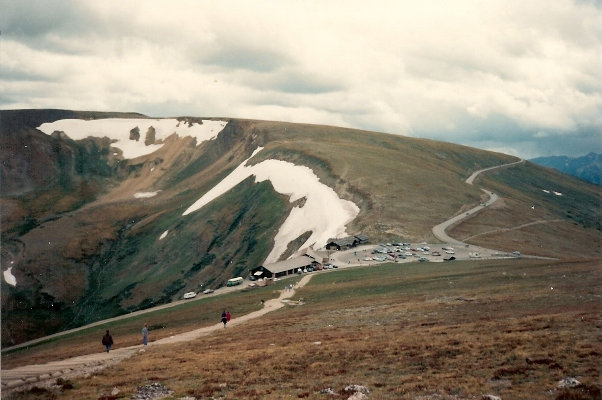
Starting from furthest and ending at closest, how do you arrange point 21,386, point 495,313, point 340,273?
point 340,273
point 495,313
point 21,386

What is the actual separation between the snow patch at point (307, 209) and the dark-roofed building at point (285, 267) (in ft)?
43.6

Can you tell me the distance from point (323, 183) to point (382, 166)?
2664cm

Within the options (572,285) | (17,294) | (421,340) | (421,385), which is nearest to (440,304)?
(572,285)

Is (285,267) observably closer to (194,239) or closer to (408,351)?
(194,239)

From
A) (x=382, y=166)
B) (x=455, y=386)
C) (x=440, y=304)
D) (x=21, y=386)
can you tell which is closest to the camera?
(x=455, y=386)

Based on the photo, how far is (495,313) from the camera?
42.2m

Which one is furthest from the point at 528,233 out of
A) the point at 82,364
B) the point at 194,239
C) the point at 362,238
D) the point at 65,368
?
the point at 65,368

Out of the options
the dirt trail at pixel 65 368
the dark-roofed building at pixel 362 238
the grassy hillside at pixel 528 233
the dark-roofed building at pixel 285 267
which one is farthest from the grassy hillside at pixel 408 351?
the grassy hillside at pixel 528 233

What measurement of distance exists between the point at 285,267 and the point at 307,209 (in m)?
43.1

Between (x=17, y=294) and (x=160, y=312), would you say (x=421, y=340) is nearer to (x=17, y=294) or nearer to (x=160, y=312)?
(x=160, y=312)

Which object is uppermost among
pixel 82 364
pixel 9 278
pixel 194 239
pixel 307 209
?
pixel 307 209

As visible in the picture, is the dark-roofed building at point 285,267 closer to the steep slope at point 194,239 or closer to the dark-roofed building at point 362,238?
the dark-roofed building at point 362,238

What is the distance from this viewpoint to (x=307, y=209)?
146375mm

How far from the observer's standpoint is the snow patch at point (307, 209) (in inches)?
5138
